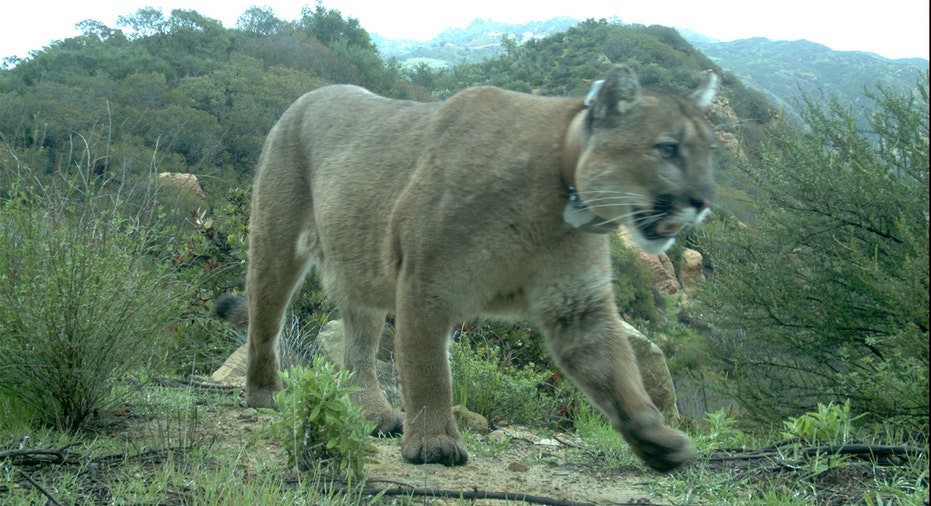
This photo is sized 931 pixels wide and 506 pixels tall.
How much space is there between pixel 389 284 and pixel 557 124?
1.25m

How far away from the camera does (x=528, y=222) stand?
410 cm

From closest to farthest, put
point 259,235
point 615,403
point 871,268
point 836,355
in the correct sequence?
point 615,403, point 259,235, point 871,268, point 836,355

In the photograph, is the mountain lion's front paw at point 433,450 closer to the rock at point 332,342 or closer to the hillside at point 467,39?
the rock at point 332,342

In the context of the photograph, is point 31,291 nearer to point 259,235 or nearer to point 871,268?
point 259,235

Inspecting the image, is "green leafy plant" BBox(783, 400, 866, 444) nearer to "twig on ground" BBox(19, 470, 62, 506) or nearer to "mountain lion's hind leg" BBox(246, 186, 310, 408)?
"mountain lion's hind leg" BBox(246, 186, 310, 408)

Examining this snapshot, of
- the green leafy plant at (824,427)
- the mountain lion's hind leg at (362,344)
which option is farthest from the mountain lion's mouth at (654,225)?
the mountain lion's hind leg at (362,344)

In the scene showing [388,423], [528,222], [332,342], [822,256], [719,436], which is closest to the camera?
[528,222]

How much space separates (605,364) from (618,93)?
4.03 feet

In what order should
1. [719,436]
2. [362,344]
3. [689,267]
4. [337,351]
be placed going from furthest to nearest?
1. [689,267]
2. [337,351]
3. [362,344]
4. [719,436]

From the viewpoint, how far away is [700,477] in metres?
4.16

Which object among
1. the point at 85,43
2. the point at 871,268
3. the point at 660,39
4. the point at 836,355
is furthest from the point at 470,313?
the point at 660,39

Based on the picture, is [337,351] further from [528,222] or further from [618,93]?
[618,93]

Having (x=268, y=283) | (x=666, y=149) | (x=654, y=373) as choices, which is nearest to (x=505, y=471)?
(x=666, y=149)

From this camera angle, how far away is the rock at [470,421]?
5555 millimetres
